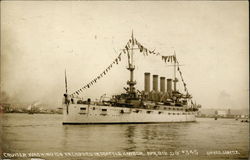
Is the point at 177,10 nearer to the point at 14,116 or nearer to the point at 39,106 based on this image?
the point at 39,106

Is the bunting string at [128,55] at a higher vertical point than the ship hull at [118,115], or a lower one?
higher

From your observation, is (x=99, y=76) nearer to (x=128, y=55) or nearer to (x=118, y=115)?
(x=128, y=55)

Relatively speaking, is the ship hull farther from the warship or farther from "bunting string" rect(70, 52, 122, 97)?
"bunting string" rect(70, 52, 122, 97)

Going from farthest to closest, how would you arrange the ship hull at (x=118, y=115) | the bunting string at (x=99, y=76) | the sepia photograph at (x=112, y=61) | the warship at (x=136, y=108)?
the ship hull at (x=118, y=115), the warship at (x=136, y=108), the bunting string at (x=99, y=76), the sepia photograph at (x=112, y=61)

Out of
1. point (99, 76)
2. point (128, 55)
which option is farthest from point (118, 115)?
point (99, 76)

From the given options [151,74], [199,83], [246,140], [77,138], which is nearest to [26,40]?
[77,138]

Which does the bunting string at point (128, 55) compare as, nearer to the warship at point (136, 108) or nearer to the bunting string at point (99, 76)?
the bunting string at point (99, 76)

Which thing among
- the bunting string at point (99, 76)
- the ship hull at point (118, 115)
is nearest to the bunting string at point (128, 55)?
the bunting string at point (99, 76)
